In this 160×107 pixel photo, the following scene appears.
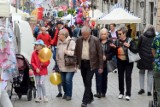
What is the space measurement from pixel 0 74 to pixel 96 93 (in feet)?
11.6

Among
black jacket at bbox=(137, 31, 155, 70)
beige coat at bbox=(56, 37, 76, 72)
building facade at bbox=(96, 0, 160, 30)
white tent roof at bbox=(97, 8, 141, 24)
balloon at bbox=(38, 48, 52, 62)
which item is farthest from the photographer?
building facade at bbox=(96, 0, 160, 30)

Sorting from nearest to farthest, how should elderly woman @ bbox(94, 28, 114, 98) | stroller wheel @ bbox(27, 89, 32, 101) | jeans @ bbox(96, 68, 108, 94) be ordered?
stroller wheel @ bbox(27, 89, 32, 101)
elderly woman @ bbox(94, 28, 114, 98)
jeans @ bbox(96, 68, 108, 94)

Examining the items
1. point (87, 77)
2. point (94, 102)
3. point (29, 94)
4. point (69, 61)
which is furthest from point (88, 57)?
point (29, 94)

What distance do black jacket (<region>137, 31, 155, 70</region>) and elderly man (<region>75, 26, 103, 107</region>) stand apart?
1.99 metres

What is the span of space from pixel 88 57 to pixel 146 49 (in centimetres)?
228

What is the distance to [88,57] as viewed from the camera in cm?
1104

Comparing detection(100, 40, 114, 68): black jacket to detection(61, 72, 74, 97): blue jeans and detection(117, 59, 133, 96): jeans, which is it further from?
detection(61, 72, 74, 97): blue jeans

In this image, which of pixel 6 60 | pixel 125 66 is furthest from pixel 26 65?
pixel 125 66

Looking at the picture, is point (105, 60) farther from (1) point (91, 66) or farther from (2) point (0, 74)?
(2) point (0, 74)

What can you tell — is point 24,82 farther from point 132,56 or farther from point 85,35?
point 132,56

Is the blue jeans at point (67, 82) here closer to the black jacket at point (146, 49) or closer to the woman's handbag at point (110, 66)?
the woman's handbag at point (110, 66)

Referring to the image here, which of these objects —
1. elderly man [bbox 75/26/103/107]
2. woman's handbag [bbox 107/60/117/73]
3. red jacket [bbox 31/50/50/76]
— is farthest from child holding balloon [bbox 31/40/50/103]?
woman's handbag [bbox 107/60/117/73]

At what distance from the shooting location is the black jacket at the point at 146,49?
12.7 metres

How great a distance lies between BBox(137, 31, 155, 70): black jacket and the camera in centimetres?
1271
